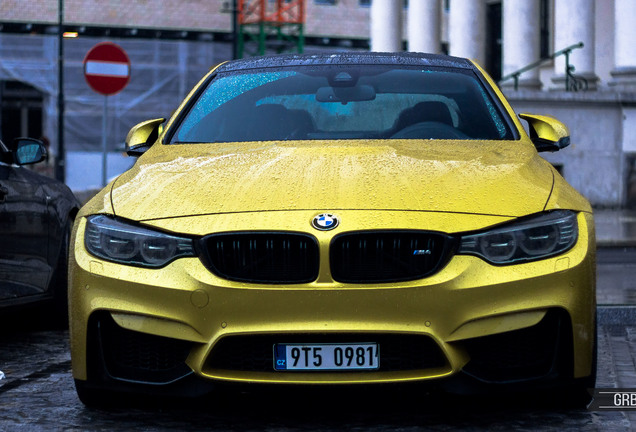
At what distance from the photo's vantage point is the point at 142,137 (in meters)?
6.54

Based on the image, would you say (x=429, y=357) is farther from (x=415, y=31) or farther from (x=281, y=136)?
(x=415, y=31)

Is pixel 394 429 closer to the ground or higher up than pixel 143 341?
closer to the ground

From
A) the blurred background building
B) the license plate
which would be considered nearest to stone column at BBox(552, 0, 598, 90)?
the blurred background building

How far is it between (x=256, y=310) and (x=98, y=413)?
0.99 metres

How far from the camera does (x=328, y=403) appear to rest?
544 centimetres

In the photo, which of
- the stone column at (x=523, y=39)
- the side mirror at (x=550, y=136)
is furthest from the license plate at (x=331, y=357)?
the stone column at (x=523, y=39)

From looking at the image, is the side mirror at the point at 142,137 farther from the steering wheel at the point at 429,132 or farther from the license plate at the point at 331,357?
the license plate at the point at 331,357

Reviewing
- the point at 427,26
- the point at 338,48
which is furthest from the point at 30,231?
the point at 338,48

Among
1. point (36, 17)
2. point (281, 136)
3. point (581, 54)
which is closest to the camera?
point (281, 136)

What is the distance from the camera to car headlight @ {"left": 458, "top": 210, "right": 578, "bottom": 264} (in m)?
4.80

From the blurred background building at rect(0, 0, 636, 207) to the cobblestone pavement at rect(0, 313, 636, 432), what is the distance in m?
16.5

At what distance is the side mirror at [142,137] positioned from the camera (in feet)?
21.2

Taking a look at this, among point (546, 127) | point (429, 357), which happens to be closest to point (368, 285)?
point (429, 357)

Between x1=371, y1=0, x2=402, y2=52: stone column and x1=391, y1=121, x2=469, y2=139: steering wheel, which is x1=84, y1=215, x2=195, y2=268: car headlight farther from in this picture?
x1=371, y1=0, x2=402, y2=52: stone column
